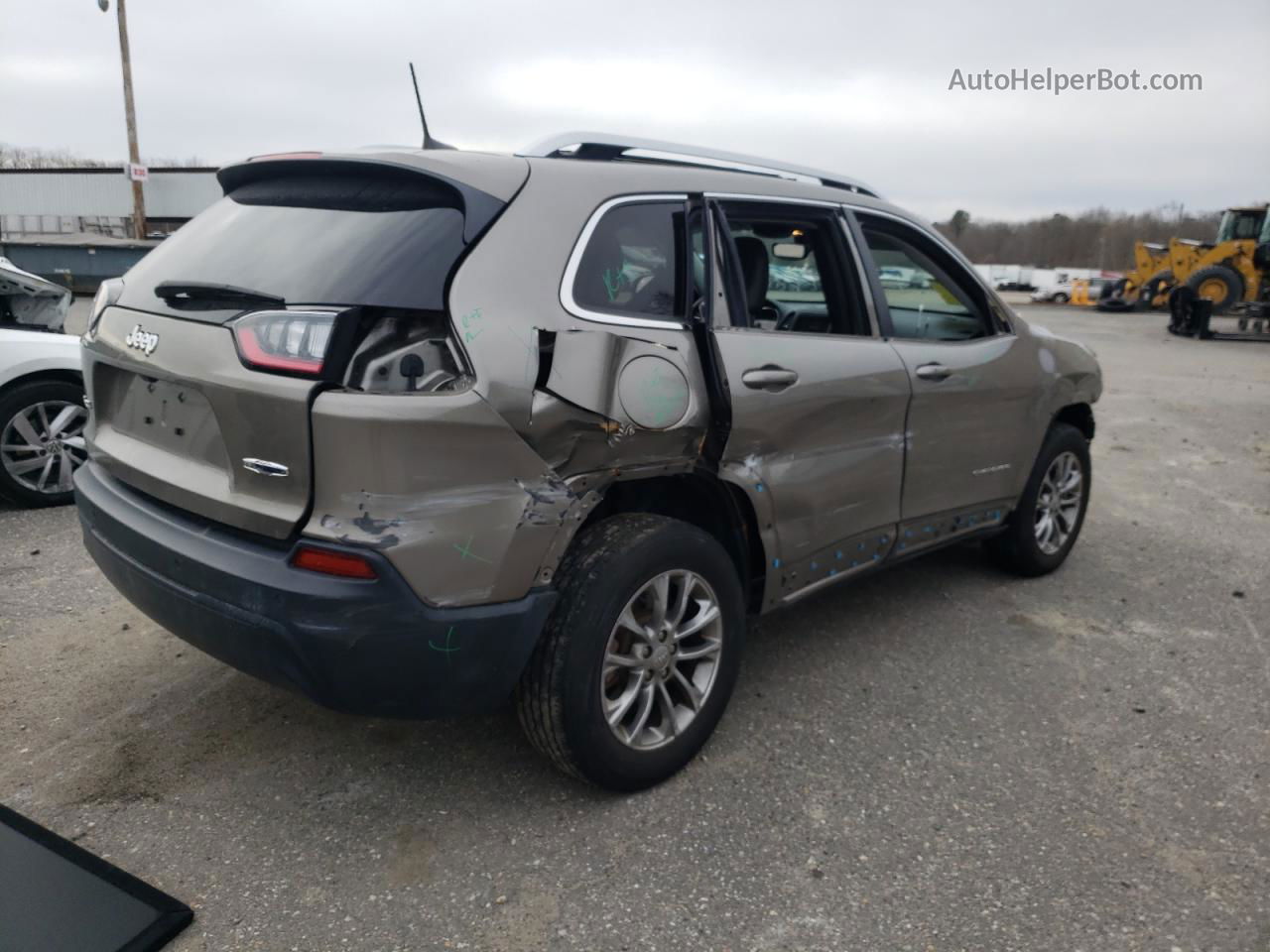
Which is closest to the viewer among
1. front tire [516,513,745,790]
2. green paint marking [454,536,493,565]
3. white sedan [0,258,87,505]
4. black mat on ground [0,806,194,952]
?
black mat on ground [0,806,194,952]

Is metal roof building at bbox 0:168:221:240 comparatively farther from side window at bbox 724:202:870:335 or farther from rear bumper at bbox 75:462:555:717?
rear bumper at bbox 75:462:555:717

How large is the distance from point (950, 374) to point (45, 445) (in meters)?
4.79

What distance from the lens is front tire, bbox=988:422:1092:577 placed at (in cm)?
443

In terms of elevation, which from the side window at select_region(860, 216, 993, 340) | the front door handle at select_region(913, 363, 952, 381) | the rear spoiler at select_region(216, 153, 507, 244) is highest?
the rear spoiler at select_region(216, 153, 507, 244)

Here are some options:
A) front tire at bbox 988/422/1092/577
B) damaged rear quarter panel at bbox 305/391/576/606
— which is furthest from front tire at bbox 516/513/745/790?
front tire at bbox 988/422/1092/577

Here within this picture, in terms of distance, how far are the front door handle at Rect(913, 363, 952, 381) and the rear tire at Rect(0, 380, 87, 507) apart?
4.39 meters

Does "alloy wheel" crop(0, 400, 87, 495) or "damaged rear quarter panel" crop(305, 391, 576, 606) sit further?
"alloy wheel" crop(0, 400, 87, 495)

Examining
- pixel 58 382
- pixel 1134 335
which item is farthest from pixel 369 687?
pixel 1134 335

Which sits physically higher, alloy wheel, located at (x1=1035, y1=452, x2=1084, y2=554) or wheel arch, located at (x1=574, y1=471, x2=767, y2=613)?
wheel arch, located at (x1=574, y1=471, x2=767, y2=613)

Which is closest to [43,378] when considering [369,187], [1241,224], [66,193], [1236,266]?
[369,187]

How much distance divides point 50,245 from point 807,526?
24.3 meters

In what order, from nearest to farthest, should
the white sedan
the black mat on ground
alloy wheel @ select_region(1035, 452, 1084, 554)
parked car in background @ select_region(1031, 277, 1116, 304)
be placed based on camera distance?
the black mat on ground, alloy wheel @ select_region(1035, 452, 1084, 554), the white sedan, parked car in background @ select_region(1031, 277, 1116, 304)

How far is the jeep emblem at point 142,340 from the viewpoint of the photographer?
2484 mm

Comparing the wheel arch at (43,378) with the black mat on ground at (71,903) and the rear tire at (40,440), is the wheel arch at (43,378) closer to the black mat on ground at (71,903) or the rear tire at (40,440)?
the rear tire at (40,440)
